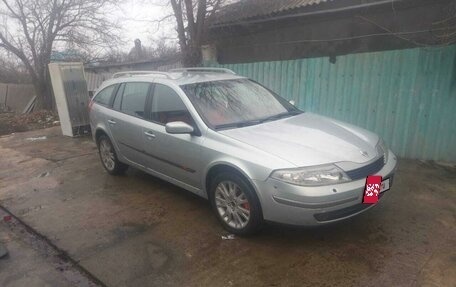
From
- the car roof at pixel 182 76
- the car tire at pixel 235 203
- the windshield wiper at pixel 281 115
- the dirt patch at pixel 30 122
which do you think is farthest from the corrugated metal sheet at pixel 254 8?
the dirt patch at pixel 30 122

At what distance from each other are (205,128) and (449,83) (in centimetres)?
392

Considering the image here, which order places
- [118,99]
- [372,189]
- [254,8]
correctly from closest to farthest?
[372,189], [118,99], [254,8]

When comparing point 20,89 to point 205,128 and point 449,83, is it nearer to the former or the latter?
point 205,128

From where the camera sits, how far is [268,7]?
8.03 meters

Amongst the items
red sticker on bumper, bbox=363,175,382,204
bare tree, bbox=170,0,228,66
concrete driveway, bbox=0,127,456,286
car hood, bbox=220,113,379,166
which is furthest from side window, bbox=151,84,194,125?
bare tree, bbox=170,0,228,66

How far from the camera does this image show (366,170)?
130 inches

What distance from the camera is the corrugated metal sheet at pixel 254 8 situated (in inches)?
291

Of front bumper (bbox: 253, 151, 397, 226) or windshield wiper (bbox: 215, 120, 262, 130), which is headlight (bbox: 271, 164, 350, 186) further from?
windshield wiper (bbox: 215, 120, 262, 130)

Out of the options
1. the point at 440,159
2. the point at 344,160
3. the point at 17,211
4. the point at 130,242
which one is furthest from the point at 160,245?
the point at 440,159

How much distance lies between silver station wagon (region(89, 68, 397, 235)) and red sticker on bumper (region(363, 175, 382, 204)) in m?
0.07

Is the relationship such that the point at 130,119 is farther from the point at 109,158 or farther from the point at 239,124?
the point at 239,124

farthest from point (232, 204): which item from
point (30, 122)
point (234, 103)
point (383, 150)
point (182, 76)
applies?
point (30, 122)

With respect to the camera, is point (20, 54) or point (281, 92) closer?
point (281, 92)

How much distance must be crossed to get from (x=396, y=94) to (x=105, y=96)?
461 centimetres
